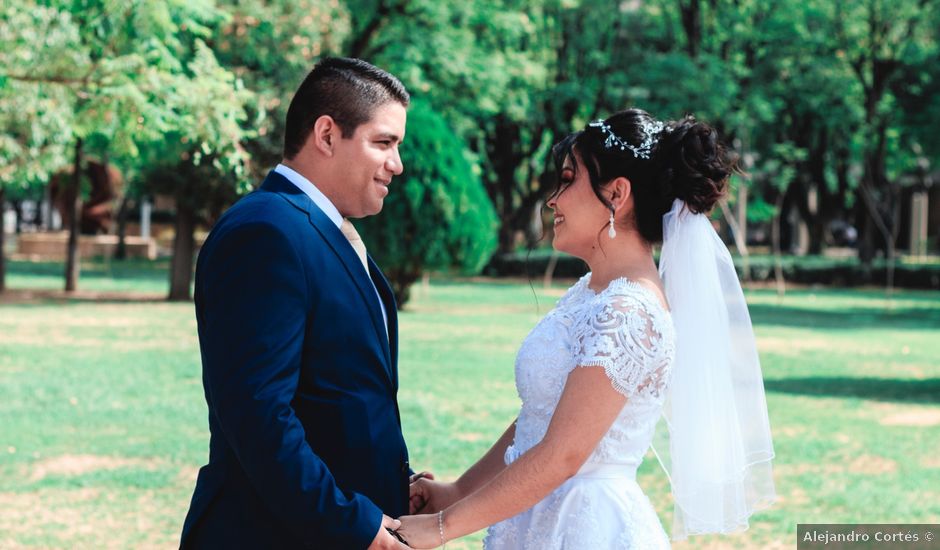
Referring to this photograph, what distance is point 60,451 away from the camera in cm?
1078

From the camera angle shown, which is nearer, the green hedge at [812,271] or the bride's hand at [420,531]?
the bride's hand at [420,531]

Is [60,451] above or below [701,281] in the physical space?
below

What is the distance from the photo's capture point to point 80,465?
10.2 meters

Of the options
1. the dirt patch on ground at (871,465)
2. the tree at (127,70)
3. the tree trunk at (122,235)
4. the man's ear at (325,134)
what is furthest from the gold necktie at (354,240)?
the tree trunk at (122,235)

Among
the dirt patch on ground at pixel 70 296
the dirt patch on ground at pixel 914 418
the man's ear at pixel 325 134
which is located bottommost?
the dirt patch on ground at pixel 70 296

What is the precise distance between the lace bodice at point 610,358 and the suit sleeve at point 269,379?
80 centimetres

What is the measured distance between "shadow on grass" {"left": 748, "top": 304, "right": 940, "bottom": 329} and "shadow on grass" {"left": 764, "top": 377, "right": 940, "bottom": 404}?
29.7 ft

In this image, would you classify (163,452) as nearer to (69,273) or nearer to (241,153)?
(241,153)

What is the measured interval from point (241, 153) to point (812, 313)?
71.7 ft

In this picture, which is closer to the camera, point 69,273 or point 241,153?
point 241,153

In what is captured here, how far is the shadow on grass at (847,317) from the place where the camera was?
88.0ft

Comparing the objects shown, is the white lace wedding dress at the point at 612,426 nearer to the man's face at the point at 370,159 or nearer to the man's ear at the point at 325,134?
the man's face at the point at 370,159

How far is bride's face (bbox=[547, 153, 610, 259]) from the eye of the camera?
3.58m

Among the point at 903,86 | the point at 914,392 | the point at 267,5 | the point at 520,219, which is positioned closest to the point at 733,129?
the point at 903,86
